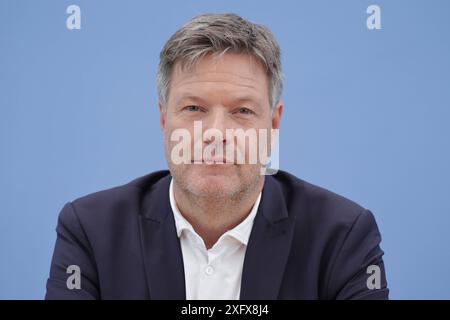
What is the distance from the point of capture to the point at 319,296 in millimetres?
1510

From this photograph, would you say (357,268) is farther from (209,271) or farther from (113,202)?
(113,202)

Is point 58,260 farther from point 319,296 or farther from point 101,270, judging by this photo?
point 319,296

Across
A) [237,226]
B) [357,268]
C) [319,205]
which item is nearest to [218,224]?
[237,226]

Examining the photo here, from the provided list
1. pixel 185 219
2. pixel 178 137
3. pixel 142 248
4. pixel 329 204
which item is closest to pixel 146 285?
pixel 142 248

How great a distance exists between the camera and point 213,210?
61.4 inches

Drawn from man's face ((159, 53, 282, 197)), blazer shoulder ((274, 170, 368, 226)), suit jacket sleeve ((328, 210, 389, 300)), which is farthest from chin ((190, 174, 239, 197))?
suit jacket sleeve ((328, 210, 389, 300))

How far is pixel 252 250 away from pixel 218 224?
0.47ft

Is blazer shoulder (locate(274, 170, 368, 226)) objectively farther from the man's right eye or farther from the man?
the man's right eye

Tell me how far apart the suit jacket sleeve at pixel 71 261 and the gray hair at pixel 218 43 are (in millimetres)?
453

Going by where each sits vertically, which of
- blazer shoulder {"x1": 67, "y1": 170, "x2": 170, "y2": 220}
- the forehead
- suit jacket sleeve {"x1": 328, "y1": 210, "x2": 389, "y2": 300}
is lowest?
suit jacket sleeve {"x1": 328, "y1": 210, "x2": 389, "y2": 300}

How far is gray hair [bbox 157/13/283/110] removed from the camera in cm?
152
